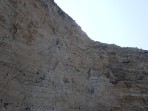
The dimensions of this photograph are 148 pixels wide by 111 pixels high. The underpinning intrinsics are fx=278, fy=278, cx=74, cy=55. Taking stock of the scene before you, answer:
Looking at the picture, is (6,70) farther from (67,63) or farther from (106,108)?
(106,108)

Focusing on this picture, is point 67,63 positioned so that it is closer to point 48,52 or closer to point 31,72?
point 48,52

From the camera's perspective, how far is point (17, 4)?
8.48 m

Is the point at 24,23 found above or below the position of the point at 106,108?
above

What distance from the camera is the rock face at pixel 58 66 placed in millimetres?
8125

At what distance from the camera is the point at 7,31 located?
26.0 ft

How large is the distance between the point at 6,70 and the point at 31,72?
4.16 ft

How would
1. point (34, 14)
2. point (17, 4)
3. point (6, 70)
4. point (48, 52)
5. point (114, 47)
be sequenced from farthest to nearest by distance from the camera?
1. point (114, 47)
2. point (48, 52)
3. point (34, 14)
4. point (17, 4)
5. point (6, 70)

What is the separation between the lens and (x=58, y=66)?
1070 centimetres

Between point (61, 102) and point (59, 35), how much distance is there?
261 cm

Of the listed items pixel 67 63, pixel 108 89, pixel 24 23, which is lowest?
pixel 108 89

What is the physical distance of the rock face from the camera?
320 inches

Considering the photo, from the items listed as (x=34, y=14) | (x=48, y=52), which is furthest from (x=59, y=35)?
(x=34, y=14)

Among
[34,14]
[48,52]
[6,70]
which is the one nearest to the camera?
[6,70]

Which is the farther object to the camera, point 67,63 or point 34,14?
point 67,63
